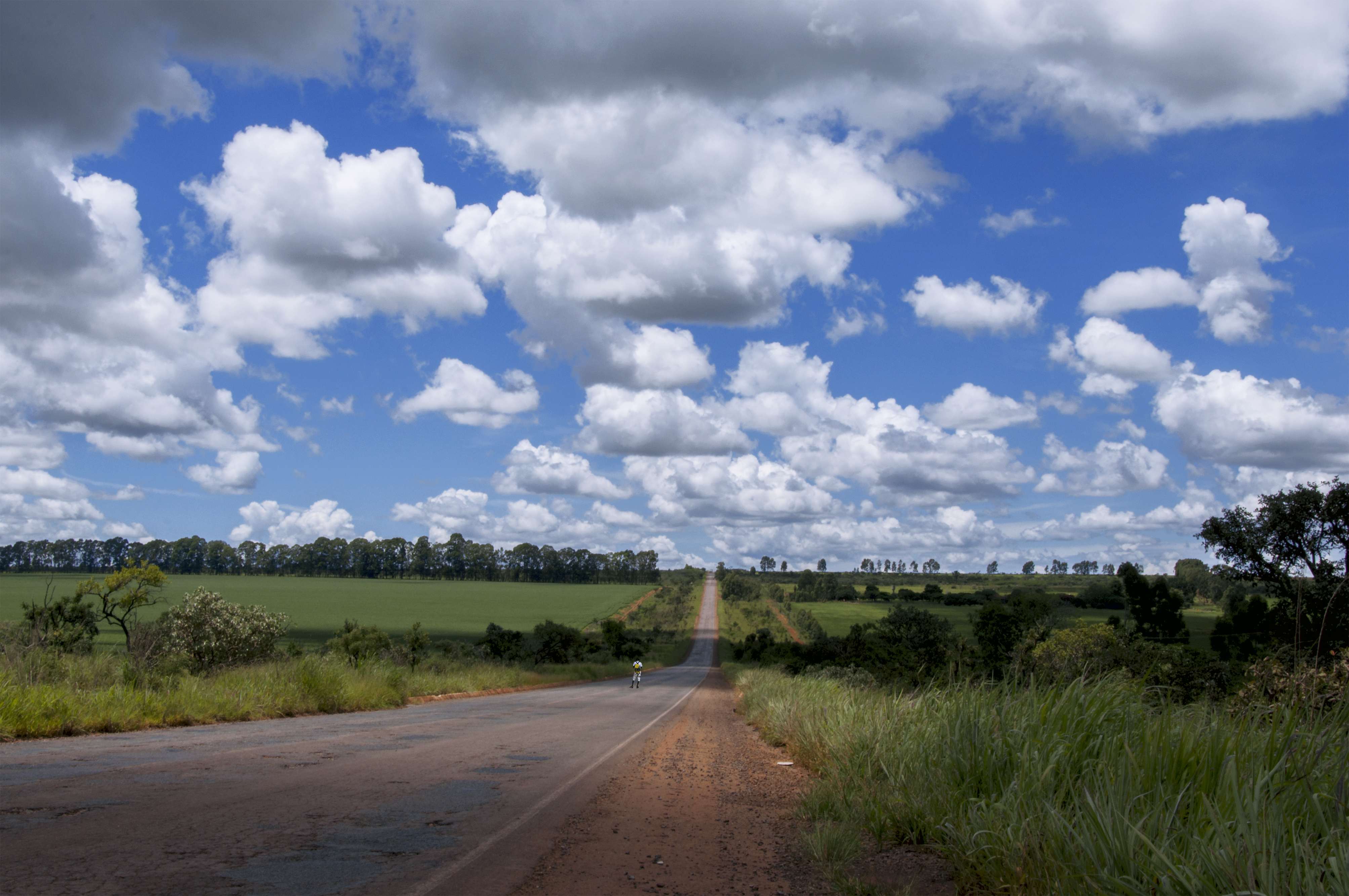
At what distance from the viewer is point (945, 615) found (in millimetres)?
117250

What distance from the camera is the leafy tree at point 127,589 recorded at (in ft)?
88.6

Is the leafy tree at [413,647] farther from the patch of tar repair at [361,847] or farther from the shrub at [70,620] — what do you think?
the patch of tar repair at [361,847]

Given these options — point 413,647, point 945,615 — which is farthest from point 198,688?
point 945,615

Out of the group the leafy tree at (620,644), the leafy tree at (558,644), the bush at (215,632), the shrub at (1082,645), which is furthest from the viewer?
the leafy tree at (620,644)

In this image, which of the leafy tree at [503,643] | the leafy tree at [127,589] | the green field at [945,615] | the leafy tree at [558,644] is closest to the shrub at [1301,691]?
the leafy tree at [127,589]

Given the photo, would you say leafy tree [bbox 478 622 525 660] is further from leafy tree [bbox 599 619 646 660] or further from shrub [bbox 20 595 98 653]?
shrub [bbox 20 595 98 653]

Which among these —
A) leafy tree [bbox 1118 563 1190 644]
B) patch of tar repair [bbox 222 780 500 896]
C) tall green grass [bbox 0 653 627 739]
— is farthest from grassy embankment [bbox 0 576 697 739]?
leafy tree [bbox 1118 563 1190 644]

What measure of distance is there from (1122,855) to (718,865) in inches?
137

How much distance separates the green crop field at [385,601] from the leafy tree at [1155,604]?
65.8 m

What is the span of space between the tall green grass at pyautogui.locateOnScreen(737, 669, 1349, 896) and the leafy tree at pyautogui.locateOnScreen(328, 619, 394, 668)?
1367 inches

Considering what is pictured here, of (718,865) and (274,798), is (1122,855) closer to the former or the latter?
(718,865)

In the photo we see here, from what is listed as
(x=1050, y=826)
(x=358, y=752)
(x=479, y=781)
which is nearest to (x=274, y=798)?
(x=479, y=781)

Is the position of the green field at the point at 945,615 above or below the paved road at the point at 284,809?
below

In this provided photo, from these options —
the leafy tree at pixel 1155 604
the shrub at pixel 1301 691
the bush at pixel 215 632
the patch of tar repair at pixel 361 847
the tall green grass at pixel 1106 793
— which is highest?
the shrub at pixel 1301 691
